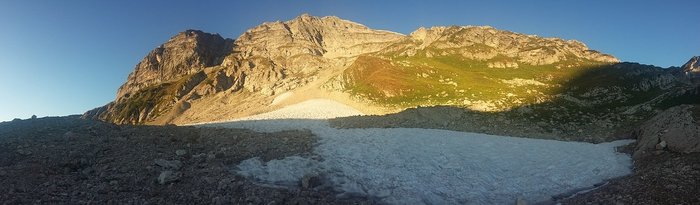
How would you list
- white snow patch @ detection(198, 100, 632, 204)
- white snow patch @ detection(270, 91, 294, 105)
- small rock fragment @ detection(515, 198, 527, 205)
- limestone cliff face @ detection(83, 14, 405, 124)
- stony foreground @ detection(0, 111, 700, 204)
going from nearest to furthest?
stony foreground @ detection(0, 111, 700, 204) → small rock fragment @ detection(515, 198, 527, 205) → white snow patch @ detection(198, 100, 632, 204) → white snow patch @ detection(270, 91, 294, 105) → limestone cliff face @ detection(83, 14, 405, 124)

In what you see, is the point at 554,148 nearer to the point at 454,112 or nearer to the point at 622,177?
the point at 622,177

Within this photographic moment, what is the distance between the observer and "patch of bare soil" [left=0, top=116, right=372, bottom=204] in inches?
626

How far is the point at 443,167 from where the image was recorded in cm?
2614

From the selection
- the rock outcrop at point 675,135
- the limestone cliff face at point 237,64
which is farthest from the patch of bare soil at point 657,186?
the limestone cliff face at point 237,64

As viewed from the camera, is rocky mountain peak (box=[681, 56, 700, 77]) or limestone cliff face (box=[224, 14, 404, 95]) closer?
rocky mountain peak (box=[681, 56, 700, 77])

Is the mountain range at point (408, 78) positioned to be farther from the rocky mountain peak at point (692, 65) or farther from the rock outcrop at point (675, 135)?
the rock outcrop at point (675, 135)

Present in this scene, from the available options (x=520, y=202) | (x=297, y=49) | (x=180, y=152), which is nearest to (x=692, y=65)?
(x=297, y=49)

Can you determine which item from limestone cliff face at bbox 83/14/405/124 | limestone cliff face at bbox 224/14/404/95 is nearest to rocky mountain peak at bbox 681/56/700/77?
limestone cliff face at bbox 83/14/405/124

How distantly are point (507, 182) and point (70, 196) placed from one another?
20.4 metres

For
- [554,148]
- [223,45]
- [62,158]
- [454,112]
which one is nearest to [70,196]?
[62,158]

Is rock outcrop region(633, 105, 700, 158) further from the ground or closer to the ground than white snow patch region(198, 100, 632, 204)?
further from the ground

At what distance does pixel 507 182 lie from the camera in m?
24.5

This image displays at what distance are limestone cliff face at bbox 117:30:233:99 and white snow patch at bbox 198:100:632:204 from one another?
12334cm

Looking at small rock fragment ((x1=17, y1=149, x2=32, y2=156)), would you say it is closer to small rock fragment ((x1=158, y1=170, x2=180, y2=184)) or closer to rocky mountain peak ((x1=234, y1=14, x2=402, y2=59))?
small rock fragment ((x1=158, y1=170, x2=180, y2=184))
